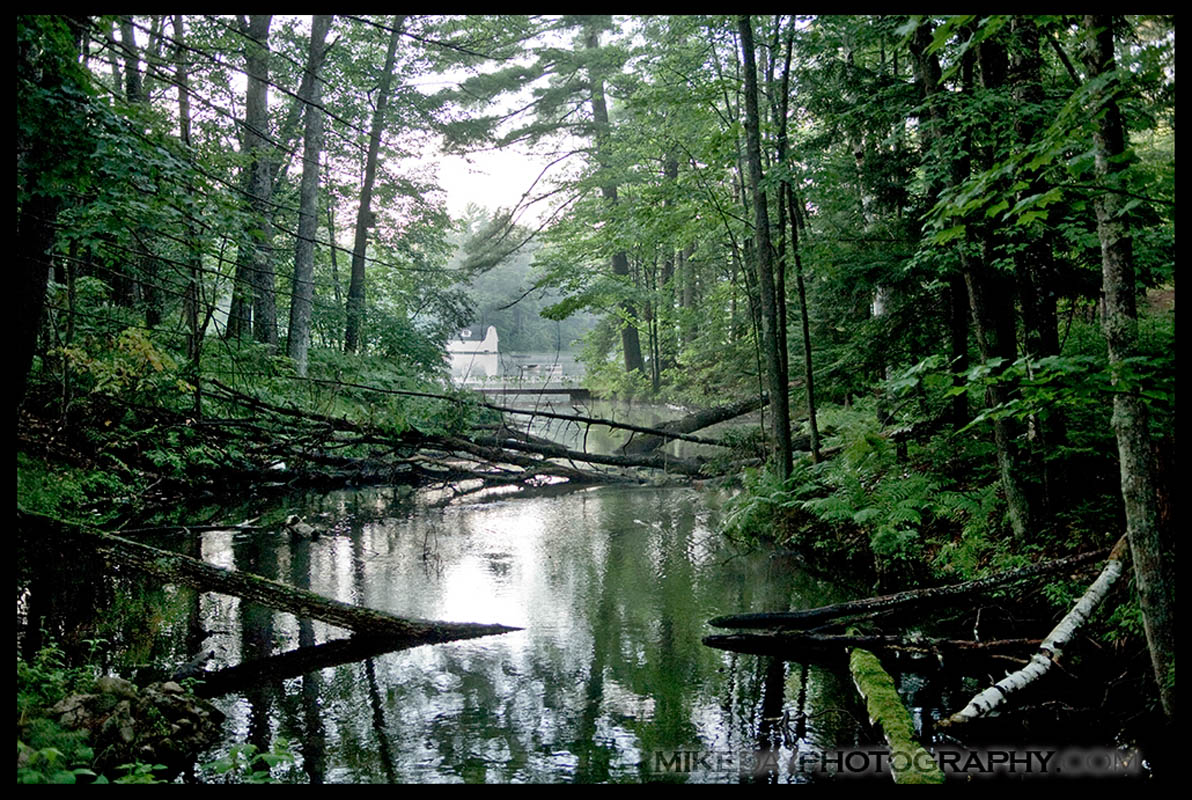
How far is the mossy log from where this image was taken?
372 centimetres

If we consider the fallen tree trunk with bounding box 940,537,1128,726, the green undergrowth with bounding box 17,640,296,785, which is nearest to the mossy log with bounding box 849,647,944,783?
the fallen tree trunk with bounding box 940,537,1128,726

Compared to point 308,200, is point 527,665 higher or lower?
lower

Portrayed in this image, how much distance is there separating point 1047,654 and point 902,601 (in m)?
1.33

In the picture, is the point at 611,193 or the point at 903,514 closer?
the point at 903,514

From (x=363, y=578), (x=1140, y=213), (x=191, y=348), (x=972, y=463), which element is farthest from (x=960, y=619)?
(x=191, y=348)

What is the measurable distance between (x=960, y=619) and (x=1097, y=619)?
4.47 feet

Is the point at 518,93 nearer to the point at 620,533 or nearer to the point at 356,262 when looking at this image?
the point at 356,262

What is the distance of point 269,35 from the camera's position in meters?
15.9

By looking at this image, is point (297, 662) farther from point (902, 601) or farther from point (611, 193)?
point (611, 193)

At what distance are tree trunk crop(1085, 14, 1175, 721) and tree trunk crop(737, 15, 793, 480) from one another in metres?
5.25

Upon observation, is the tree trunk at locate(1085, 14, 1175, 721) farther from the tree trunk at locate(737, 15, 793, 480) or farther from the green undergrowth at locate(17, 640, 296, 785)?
the tree trunk at locate(737, 15, 793, 480)

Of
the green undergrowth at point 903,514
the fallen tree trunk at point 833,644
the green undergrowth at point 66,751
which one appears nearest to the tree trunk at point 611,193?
the green undergrowth at point 903,514

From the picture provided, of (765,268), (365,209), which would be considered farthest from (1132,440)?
(365,209)

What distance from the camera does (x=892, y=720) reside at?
4246 mm
